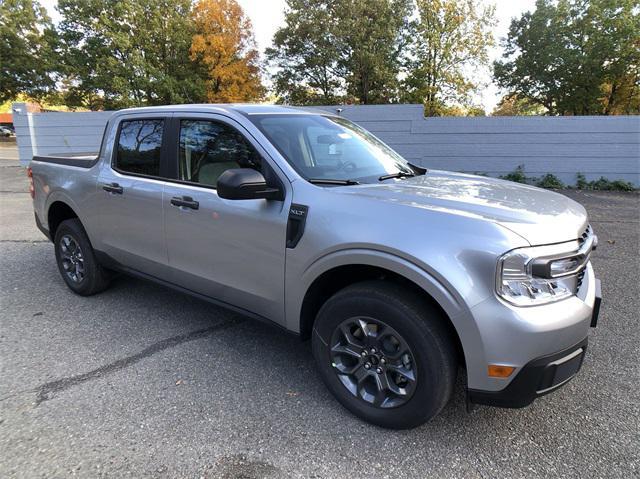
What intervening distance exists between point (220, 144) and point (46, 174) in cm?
257

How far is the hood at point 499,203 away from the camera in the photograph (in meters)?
A: 2.18

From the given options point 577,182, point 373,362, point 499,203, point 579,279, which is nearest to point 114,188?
point 373,362

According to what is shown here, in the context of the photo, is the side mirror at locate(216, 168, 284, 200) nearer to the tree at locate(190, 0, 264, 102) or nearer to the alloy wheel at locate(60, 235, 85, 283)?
the alloy wheel at locate(60, 235, 85, 283)

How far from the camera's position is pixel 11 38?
34688 mm

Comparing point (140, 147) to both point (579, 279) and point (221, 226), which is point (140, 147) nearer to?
point (221, 226)

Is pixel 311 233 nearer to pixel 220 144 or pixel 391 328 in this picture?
pixel 391 328

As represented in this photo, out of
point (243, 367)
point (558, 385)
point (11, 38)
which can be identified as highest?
point (11, 38)

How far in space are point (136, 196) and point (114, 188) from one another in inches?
13.6

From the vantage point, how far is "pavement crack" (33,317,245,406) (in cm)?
285

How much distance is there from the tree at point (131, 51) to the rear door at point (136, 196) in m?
27.5

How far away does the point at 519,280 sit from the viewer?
6.64ft

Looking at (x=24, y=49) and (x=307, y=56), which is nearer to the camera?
(x=307, y=56)

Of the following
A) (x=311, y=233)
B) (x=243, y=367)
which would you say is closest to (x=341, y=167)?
(x=311, y=233)

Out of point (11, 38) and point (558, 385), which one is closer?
point (558, 385)
